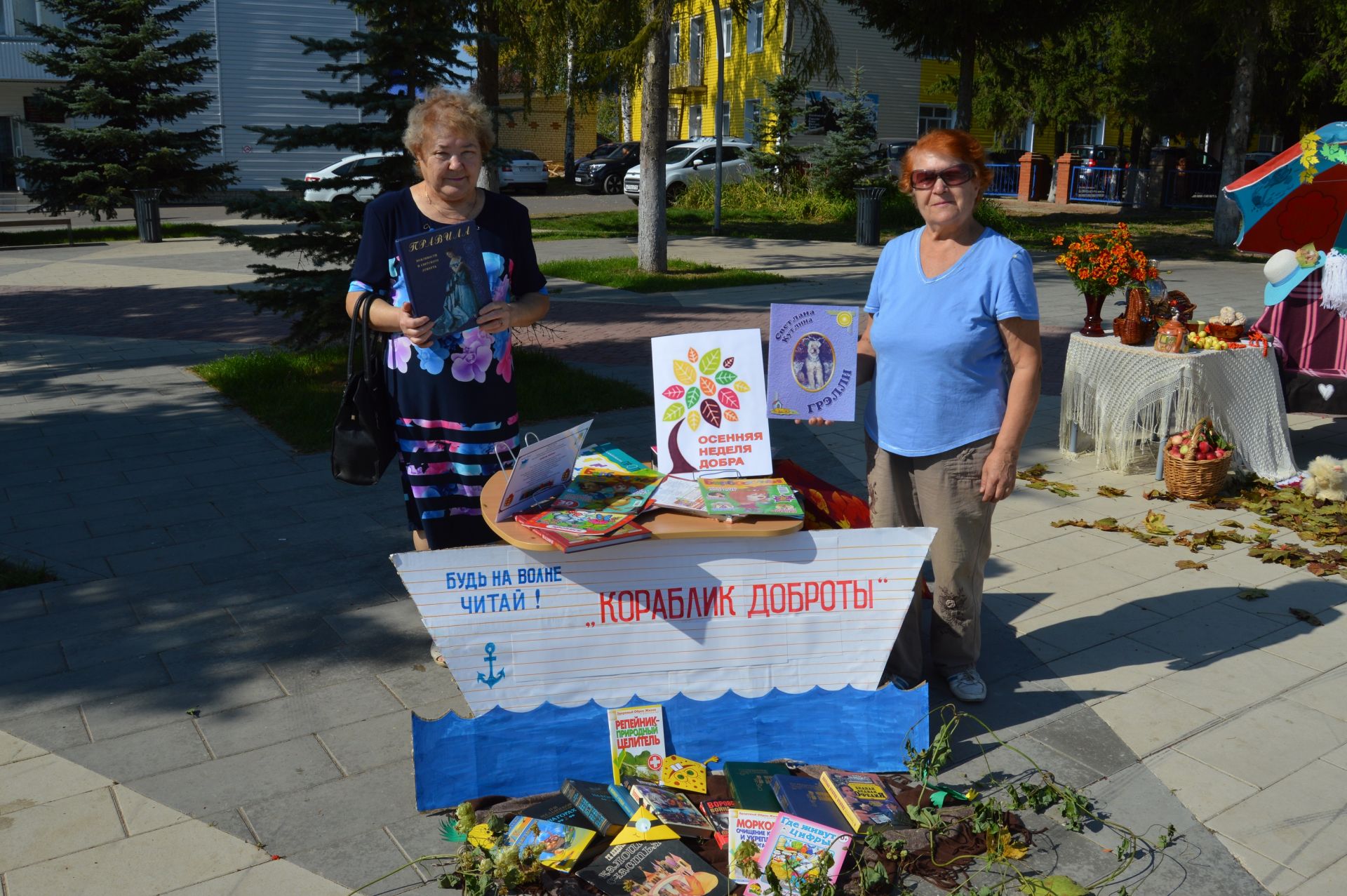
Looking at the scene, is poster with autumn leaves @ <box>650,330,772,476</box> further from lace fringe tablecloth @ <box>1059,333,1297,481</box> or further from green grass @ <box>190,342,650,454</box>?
green grass @ <box>190,342,650,454</box>

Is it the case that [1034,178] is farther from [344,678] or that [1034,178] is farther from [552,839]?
[552,839]

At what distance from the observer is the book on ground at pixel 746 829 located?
296 centimetres

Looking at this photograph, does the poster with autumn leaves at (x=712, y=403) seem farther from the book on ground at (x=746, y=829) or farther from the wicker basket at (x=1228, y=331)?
the wicker basket at (x=1228, y=331)

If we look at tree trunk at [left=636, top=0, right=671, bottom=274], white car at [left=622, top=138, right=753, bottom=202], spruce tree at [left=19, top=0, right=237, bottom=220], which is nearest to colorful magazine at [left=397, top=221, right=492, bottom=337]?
tree trunk at [left=636, top=0, right=671, bottom=274]

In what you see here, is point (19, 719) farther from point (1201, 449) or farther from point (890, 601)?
point (1201, 449)

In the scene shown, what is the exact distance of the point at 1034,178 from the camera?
1289 inches

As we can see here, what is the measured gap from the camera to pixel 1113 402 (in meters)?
7.00

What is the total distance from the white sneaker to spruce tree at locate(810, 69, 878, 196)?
72.7ft

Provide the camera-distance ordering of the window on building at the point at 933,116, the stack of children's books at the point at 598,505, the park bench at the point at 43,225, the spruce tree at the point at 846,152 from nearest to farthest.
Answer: the stack of children's books at the point at 598,505 < the park bench at the point at 43,225 < the spruce tree at the point at 846,152 < the window on building at the point at 933,116

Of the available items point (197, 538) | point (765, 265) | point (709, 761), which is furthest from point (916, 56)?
point (709, 761)

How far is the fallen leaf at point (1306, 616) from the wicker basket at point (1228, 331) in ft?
8.18

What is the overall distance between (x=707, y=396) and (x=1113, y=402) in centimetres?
431

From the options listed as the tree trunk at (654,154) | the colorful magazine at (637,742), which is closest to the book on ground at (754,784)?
the colorful magazine at (637,742)

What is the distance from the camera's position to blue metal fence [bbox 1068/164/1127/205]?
103 ft
